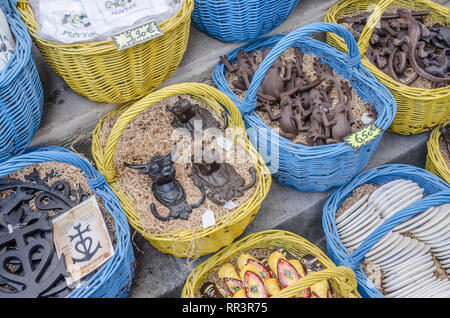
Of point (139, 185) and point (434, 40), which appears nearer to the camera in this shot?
point (139, 185)

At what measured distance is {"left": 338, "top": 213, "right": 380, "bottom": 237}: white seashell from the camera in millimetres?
1983

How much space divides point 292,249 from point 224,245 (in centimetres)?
33

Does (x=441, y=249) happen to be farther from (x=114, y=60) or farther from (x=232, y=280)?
(x=114, y=60)

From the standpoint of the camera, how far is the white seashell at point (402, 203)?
79.2 inches

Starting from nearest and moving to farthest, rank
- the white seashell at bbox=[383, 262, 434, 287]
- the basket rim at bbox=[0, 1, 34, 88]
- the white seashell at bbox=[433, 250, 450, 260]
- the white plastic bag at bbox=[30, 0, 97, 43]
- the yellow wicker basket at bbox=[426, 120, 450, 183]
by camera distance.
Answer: the basket rim at bbox=[0, 1, 34, 88], the white plastic bag at bbox=[30, 0, 97, 43], the white seashell at bbox=[383, 262, 434, 287], the white seashell at bbox=[433, 250, 450, 260], the yellow wicker basket at bbox=[426, 120, 450, 183]

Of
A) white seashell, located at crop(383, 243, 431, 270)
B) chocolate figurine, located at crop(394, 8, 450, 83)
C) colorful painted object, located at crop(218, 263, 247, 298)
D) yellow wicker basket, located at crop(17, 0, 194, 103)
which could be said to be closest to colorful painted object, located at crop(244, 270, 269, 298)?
colorful painted object, located at crop(218, 263, 247, 298)

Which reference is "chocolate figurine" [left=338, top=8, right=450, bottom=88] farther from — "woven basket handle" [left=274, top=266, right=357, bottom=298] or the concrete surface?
"woven basket handle" [left=274, top=266, right=357, bottom=298]

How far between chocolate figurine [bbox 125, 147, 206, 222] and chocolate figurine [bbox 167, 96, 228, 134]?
25 centimetres

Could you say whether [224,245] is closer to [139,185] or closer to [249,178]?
[249,178]

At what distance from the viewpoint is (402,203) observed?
2.04 meters

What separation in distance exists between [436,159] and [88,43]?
187cm

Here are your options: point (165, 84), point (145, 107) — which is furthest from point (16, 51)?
point (165, 84)
